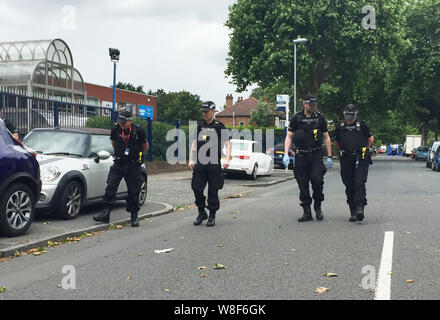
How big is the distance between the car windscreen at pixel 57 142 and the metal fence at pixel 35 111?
3.64m

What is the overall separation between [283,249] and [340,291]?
1.83 m

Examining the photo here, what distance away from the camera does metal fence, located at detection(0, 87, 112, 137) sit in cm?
1323

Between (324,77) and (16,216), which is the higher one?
(324,77)

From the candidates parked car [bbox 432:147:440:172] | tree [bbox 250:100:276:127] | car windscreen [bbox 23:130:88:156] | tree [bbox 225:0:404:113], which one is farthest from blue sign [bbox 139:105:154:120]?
tree [bbox 250:100:276:127]

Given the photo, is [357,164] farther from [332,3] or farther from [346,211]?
[332,3]

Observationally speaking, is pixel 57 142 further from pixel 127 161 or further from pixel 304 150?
pixel 304 150

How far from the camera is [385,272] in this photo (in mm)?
5039

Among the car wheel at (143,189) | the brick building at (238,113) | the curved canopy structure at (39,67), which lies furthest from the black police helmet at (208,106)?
the brick building at (238,113)

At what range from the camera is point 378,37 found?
30500mm

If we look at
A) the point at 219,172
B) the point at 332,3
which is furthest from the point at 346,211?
the point at 332,3

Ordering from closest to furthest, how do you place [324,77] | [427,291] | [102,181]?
[427,291], [102,181], [324,77]

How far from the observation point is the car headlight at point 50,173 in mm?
8148

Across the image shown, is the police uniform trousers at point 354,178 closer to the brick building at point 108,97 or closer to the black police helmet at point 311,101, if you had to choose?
the black police helmet at point 311,101

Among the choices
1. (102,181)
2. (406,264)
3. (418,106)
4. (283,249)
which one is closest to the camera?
(406,264)
